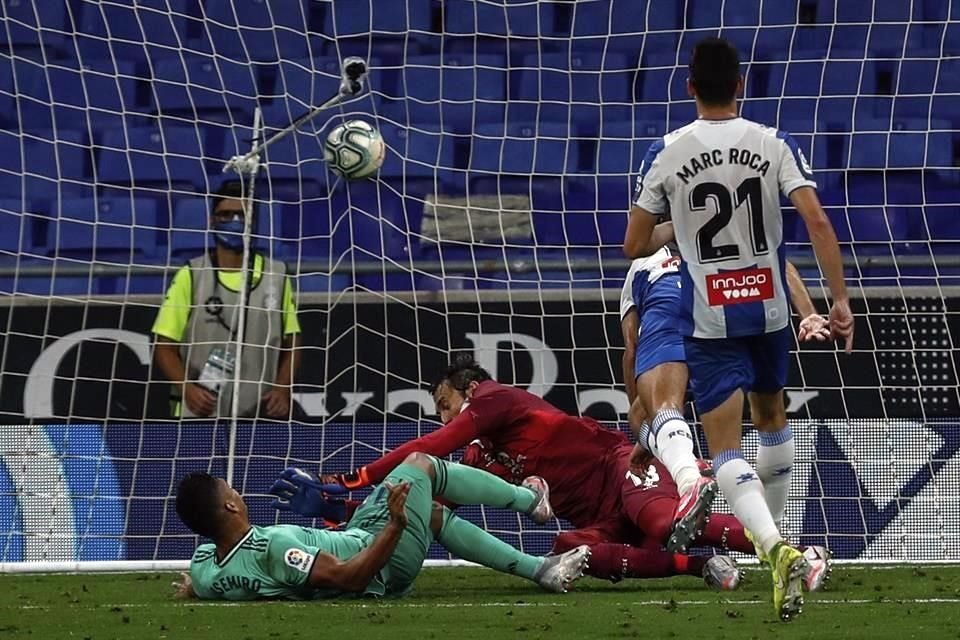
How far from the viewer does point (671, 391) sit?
6.60 metres

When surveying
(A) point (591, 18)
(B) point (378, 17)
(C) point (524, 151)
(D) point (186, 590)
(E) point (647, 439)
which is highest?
(A) point (591, 18)

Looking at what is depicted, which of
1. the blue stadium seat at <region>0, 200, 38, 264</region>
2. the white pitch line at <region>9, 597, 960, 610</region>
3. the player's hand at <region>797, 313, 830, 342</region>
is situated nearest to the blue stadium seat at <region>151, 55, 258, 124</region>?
the blue stadium seat at <region>0, 200, 38, 264</region>

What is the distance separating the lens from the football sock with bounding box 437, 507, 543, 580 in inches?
246

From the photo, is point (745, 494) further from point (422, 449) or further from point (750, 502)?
point (422, 449)

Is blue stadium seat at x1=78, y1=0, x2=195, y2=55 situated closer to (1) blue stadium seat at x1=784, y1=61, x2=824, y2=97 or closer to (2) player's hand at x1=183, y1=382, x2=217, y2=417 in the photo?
(2) player's hand at x1=183, y1=382, x2=217, y2=417

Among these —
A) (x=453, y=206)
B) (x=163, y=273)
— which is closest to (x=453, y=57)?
(x=453, y=206)

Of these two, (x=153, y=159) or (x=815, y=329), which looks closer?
(x=815, y=329)

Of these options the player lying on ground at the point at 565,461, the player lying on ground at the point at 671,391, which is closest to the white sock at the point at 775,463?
the player lying on ground at the point at 671,391

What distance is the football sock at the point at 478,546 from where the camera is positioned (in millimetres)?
6258

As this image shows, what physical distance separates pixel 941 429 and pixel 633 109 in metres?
3.54

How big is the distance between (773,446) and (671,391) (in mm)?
825

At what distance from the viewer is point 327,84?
11391 mm

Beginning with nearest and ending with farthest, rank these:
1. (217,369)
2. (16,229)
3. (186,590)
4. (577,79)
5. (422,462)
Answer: (422,462) < (186,590) < (217,369) < (16,229) < (577,79)

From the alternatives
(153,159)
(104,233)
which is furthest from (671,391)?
(153,159)
